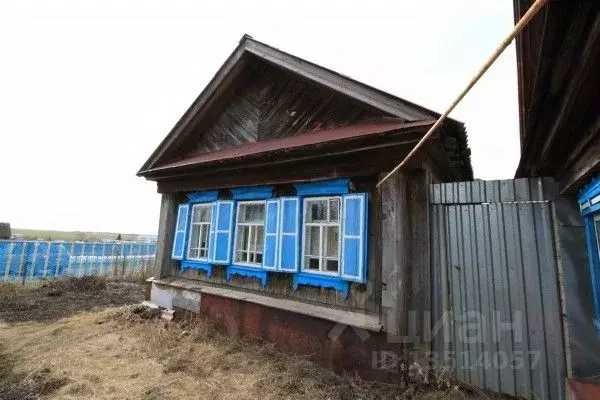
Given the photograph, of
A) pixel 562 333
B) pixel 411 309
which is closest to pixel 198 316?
pixel 411 309

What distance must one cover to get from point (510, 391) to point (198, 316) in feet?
17.8

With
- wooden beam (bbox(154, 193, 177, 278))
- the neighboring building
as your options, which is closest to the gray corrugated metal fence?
the neighboring building

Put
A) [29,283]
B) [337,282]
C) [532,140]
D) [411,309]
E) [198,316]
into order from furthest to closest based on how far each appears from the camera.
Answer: [29,283]
[198,316]
[337,282]
[411,309]
[532,140]

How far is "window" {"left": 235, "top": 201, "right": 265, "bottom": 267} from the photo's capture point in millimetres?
6180

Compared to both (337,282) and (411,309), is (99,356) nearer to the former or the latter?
(337,282)

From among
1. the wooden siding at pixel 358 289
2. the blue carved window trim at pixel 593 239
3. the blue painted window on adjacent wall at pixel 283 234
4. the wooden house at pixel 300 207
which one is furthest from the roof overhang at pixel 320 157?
the blue carved window trim at pixel 593 239

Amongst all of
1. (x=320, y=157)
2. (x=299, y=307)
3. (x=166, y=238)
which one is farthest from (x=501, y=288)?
(x=166, y=238)

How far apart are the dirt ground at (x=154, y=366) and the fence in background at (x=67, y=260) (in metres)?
8.74

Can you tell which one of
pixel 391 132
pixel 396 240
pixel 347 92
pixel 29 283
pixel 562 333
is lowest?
pixel 29 283

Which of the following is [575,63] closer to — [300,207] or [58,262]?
[300,207]

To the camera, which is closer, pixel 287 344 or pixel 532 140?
pixel 532 140

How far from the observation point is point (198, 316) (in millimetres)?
6590

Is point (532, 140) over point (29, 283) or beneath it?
over

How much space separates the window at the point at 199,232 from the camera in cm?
726
